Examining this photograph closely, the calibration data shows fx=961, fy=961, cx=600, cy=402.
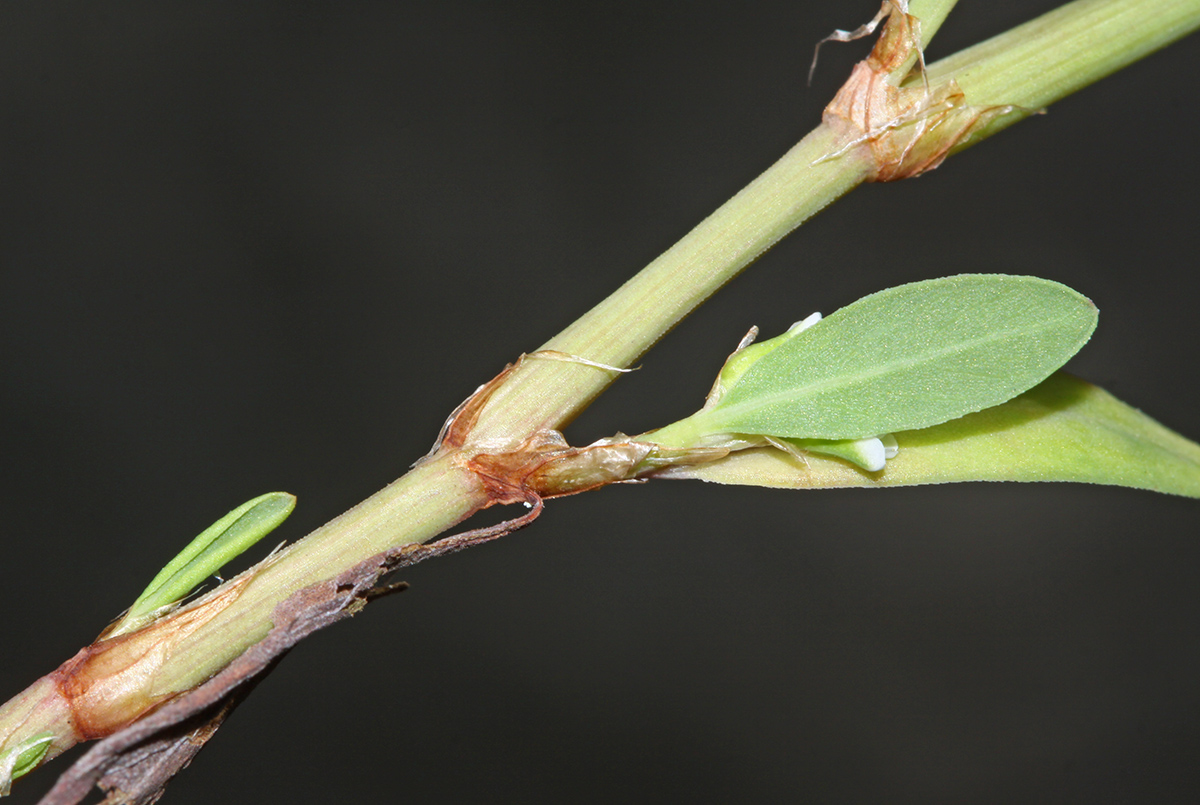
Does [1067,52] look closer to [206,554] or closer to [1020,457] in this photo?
[1020,457]

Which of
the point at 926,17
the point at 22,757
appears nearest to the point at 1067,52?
the point at 926,17

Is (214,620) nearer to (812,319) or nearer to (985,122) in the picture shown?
(812,319)

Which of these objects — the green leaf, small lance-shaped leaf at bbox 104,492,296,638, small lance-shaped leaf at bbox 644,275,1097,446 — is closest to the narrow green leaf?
small lance-shaped leaf at bbox 644,275,1097,446

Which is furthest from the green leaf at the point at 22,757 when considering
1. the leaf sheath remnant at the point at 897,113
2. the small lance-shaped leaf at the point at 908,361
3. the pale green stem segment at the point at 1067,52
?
the pale green stem segment at the point at 1067,52

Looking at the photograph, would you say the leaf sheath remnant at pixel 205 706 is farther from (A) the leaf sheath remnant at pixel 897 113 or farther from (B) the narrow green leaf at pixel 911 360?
(A) the leaf sheath remnant at pixel 897 113

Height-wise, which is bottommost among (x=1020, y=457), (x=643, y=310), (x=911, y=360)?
(x=1020, y=457)

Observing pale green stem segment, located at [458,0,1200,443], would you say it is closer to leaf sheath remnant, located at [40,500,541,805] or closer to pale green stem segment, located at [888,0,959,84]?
pale green stem segment, located at [888,0,959,84]
